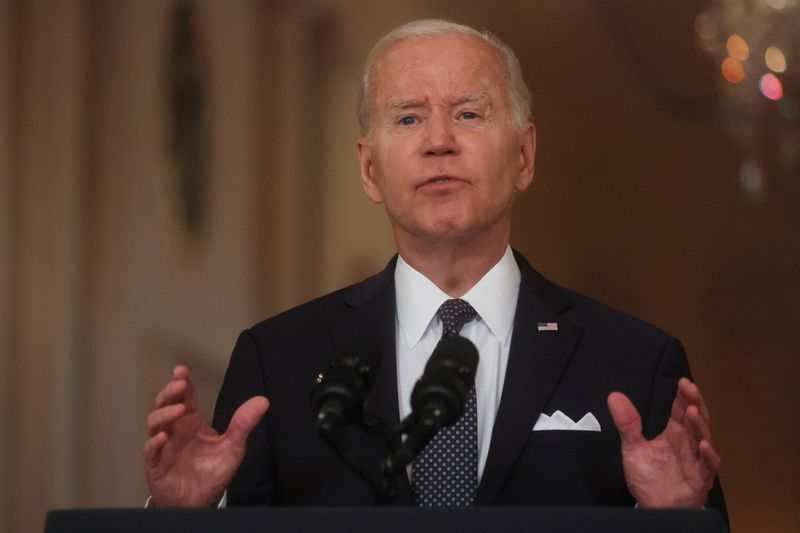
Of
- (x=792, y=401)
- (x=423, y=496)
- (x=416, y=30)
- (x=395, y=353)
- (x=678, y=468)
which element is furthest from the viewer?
(x=792, y=401)

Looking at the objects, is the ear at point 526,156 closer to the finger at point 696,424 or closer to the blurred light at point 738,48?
the finger at point 696,424

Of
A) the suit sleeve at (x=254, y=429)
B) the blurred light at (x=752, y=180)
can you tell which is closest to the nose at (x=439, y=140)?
the suit sleeve at (x=254, y=429)

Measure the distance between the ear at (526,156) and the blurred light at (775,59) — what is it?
51.6 inches

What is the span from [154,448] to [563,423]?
27.6 inches

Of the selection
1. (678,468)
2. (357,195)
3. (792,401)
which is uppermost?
(357,195)

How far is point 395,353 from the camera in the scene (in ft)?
7.41

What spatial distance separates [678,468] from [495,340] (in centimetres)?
51

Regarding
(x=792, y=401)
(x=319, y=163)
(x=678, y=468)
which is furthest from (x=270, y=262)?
(x=678, y=468)

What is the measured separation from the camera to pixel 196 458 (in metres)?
1.92

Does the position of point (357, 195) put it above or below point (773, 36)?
Result: below

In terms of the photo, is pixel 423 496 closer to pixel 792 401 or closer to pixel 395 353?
pixel 395 353

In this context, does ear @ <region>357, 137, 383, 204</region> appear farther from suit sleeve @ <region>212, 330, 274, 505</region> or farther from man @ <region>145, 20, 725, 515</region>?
suit sleeve @ <region>212, 330, 274, 505</region>

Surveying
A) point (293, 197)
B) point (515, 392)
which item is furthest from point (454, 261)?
point (293, 197)

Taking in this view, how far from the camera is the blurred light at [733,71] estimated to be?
3.54 metres
